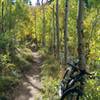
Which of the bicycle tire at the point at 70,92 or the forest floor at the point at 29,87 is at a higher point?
the bicycle tire at the point at 70,92

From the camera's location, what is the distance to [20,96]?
14953 millimetres

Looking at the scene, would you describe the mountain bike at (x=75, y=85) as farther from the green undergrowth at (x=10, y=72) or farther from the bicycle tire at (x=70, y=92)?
the green undergrowth at (x=10, y=72)

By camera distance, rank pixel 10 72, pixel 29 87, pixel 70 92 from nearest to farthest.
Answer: pixel 70 92, pixel 29 87, pixel 10 72

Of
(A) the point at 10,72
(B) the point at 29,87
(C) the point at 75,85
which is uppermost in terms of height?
(C) the point at 75,85

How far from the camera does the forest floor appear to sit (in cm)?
1481

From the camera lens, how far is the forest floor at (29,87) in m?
14.8

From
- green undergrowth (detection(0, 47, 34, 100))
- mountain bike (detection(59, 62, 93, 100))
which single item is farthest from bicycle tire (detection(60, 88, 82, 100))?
green undergrowth (detection(0, 47, 34, 100))

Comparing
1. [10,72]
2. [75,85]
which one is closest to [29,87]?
[10,72]

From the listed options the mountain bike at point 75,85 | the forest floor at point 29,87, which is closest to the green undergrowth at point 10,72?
the forest floor at point 29,87

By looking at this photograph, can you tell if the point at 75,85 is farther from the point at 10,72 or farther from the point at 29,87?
the point at 10,72

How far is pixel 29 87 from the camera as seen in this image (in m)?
16.5

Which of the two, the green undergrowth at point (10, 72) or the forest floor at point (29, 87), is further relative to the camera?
the green undergrowth at point (10, 72)

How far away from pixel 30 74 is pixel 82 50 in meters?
12.9

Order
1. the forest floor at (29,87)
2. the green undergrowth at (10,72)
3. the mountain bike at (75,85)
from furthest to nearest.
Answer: the green undergrowth at (10,72), the forest floor at (29,87), the mountain bike at (75,85)
